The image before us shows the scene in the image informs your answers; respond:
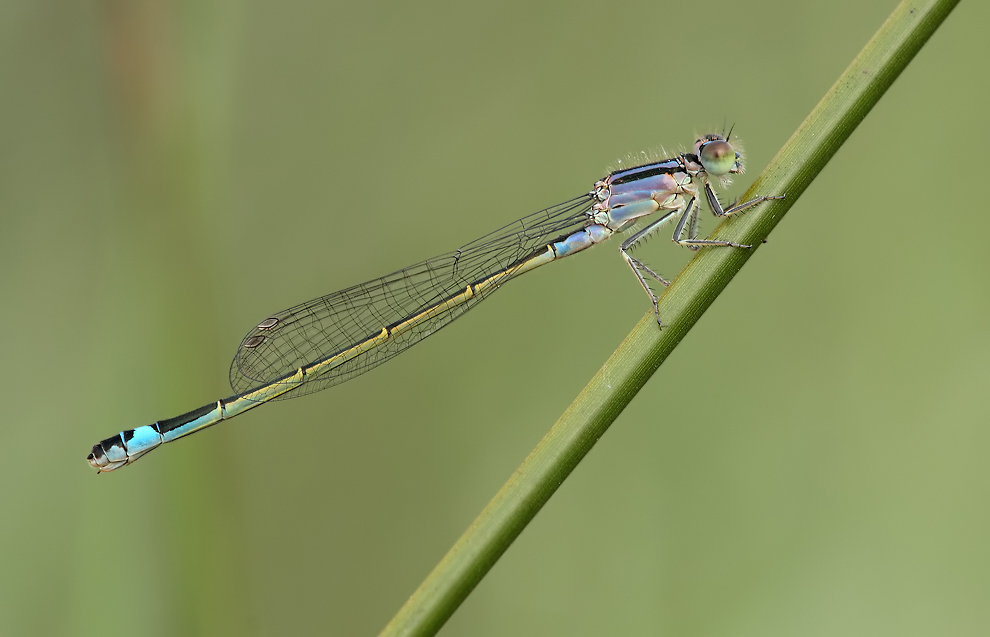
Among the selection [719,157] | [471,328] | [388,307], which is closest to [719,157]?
[719,157]

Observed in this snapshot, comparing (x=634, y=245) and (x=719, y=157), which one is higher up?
(x=719, y=157)

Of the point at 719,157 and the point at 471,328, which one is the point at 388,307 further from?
the point at 719,157

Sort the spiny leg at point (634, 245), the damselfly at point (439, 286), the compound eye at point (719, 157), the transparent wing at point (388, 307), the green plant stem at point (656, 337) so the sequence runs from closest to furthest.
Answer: the green plant stem at point (656, 337), the spiny leg at point (634, 245), the compound eye at point (719, 157), the damselfly at point (439, 286), the transparent wing at point (388, 307)

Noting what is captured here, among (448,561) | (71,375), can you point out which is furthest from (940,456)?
(71,375)

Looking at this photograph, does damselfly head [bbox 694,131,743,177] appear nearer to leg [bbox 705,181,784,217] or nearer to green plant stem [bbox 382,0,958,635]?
leg [bbox 705,181,784,217]

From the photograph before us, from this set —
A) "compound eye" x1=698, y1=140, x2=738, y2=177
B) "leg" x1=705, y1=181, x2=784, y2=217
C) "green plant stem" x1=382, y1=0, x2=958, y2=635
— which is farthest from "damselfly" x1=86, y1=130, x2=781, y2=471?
"green plant stem" x1=382, y1=0, x2=958, y2=635

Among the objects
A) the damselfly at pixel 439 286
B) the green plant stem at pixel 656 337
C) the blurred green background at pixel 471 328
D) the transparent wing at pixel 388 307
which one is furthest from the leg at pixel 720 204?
the transparent wing at pixel 388 307

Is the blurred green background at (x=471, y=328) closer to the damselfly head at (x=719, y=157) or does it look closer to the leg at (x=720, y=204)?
the damselfly head at (x=719, y=157)
